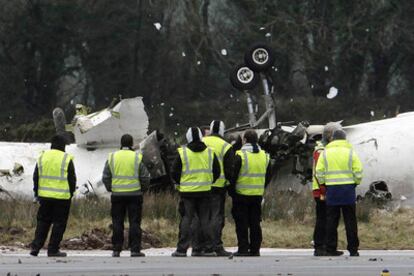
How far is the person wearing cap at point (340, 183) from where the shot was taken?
16438 millimetres

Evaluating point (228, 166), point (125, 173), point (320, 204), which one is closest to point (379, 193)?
point (320, 204)

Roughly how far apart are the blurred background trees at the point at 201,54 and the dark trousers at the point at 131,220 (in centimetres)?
2809

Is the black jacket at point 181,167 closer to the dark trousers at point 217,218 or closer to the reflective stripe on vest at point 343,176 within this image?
the dark trousers at point 217,218

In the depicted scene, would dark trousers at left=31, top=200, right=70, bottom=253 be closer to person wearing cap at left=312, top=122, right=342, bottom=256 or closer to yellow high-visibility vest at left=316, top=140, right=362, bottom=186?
person wearing cap at left=312, top=122, right=342, bottom=256

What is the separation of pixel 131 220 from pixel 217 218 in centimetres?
119

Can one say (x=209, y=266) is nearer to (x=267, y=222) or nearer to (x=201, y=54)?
(x=267, y=222)

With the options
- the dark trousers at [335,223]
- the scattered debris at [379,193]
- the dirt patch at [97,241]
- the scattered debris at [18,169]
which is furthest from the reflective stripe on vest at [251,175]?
the scattered debris at [18,169]

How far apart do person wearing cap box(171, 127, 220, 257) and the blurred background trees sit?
2828cm

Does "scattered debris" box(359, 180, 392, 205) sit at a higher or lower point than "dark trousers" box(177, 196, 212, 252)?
higher

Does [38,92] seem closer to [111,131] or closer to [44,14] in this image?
[44,14]

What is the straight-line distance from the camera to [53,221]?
1694 centimetres

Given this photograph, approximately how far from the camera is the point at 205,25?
46406 millimetres

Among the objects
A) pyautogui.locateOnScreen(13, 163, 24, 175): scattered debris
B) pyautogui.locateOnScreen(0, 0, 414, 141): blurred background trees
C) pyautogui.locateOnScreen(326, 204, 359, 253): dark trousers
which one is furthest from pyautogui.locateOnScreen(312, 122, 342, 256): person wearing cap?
pyautogui.locateOnScreen(0, 0, 414, 141): blurred background trees

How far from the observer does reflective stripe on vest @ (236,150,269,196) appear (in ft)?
55.3
